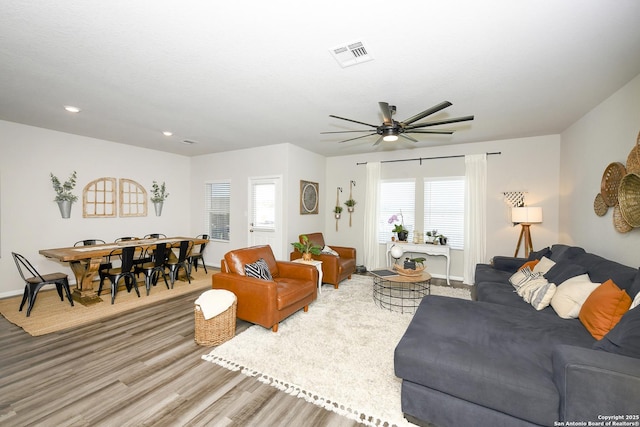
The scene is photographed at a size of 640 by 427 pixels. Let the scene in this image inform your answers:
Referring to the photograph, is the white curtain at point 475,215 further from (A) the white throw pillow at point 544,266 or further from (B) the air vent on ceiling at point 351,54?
(B) the air vent on ceiling at point 351,54

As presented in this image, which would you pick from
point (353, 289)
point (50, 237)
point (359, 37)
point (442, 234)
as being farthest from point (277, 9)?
point (50, 237)

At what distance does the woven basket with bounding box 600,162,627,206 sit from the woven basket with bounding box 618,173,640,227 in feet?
0.75

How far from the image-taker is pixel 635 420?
1.23 m

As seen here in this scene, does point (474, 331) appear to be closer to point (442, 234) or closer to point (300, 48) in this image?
point (300, 48)

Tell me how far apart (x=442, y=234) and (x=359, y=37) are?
4.56 meters

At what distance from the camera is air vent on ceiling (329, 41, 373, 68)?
88.4 inches

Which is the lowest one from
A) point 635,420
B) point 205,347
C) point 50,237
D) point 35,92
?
point 205,347

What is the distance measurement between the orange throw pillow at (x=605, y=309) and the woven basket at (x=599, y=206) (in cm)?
169

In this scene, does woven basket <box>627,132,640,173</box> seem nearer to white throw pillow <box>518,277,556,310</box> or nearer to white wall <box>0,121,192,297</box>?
white throw pillow <box>518,277,556,310</box>

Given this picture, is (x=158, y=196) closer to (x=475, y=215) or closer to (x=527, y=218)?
(x=475, y=215)

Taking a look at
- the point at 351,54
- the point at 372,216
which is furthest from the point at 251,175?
the point at 351,54

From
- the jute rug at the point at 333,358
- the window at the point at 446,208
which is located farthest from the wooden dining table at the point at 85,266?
the window at the point at 446,208

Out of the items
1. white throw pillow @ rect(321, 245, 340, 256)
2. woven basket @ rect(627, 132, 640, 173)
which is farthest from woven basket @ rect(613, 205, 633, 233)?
white throw pillow @ rect(321, 245, 340, 256)

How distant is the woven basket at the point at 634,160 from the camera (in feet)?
8.41
